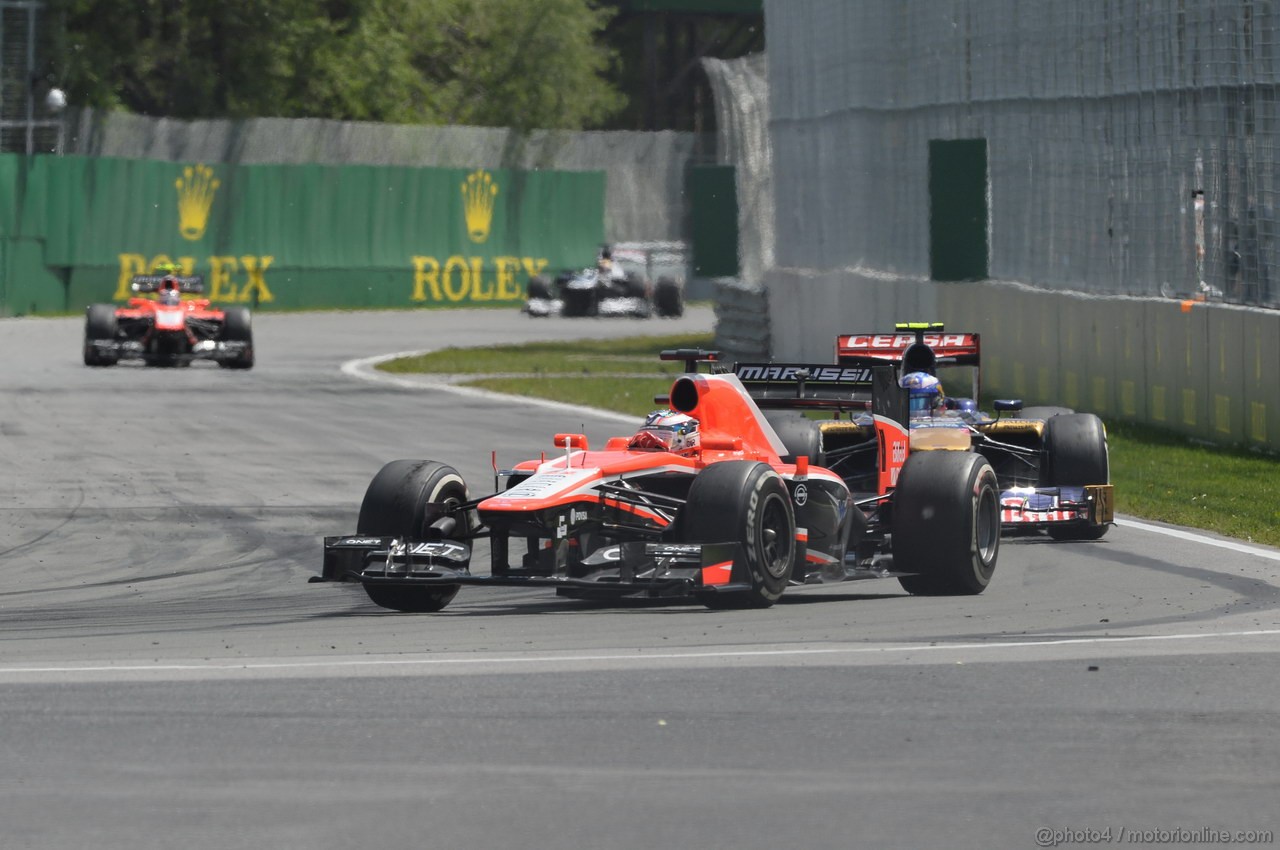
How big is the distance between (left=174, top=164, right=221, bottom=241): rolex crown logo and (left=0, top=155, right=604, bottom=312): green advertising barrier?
1.2 inches

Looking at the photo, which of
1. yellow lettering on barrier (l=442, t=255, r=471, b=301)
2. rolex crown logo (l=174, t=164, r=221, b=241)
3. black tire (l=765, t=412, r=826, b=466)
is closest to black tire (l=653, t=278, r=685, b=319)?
yellow lettering on barrier (l=442, t=255, r=471, b=301)

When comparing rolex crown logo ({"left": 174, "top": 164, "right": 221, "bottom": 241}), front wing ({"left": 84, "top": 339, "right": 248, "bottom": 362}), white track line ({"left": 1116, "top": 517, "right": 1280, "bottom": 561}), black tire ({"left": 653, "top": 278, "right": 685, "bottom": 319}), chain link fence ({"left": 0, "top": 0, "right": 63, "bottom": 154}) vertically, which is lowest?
white track line ({"left": 1116, "top": 517, "right": 1280, "bottom": 561})

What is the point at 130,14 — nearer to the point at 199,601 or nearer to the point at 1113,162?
the point at 1113,162

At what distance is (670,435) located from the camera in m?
11.6

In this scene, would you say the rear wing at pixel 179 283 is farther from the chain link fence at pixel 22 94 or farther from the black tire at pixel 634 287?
the black tire at pixel 634 287

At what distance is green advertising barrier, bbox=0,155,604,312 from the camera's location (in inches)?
1882

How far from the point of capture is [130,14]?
2183 inches

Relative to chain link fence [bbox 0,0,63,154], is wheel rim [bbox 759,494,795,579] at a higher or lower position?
lower

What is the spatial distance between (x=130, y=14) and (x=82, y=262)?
980 cm

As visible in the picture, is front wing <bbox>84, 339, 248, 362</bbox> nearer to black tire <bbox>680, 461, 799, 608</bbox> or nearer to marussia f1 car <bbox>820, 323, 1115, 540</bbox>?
marussia f1 car <bbox>820, 323, 1115, 540</bbox>

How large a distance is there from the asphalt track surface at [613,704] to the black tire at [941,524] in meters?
0.18

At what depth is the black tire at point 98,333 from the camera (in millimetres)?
31516

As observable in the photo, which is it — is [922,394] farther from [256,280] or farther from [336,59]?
[336,59]

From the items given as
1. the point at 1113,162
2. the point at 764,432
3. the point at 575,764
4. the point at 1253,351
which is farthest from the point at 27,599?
the point at 1113,162
